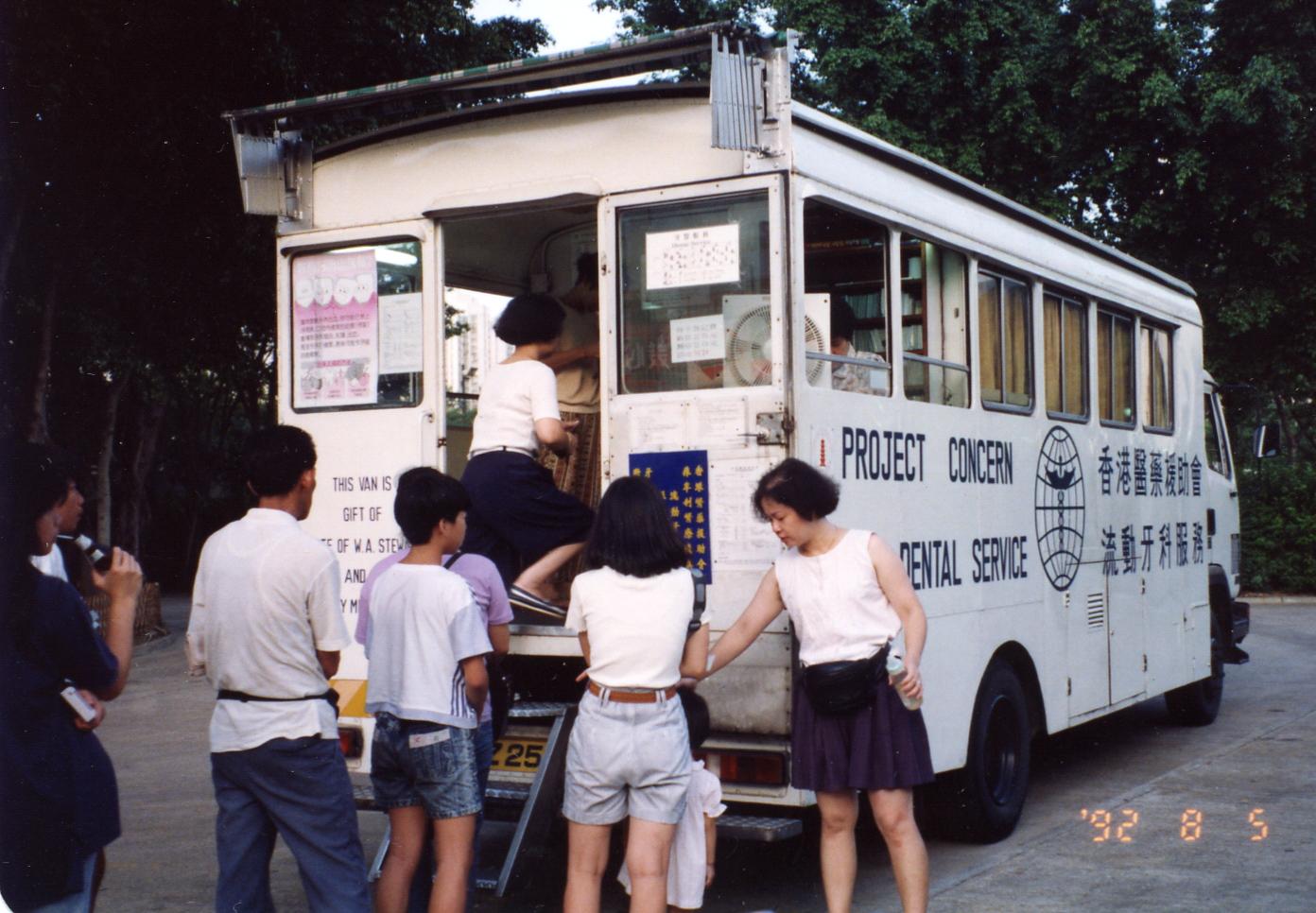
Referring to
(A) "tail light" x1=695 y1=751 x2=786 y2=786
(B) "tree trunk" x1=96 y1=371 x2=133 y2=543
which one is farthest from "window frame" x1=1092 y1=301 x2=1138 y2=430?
(B) "tree trunk" x1=96 y1=371 x2=133 y2=543

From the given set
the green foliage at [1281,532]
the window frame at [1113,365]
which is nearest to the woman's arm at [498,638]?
the window frame at [1113,365]

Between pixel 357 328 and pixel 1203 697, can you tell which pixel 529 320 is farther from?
pixel 1203 697

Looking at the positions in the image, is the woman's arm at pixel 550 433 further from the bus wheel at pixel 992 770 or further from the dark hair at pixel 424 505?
the bus wheel at pixel 992 770

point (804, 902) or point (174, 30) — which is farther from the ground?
point (174, 30)

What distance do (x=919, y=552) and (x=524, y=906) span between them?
2115 mm

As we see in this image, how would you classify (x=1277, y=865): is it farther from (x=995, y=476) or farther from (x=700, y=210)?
(x=700, y=210)

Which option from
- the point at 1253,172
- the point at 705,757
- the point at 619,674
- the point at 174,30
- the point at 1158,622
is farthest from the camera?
the point at 1253,172

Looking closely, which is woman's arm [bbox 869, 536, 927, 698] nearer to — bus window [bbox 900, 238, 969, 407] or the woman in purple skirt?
the woman in purple skirt

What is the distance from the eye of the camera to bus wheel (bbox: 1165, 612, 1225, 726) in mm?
10211

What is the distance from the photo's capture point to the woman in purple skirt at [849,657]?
483 centimetres

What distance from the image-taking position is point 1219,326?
68.6 feet

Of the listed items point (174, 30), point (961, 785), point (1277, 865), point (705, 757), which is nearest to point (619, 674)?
point (705, 757)

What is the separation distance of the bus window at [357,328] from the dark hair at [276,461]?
6.14 feet

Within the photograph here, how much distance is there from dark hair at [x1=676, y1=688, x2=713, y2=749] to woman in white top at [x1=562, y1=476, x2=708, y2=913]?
0.48 m
